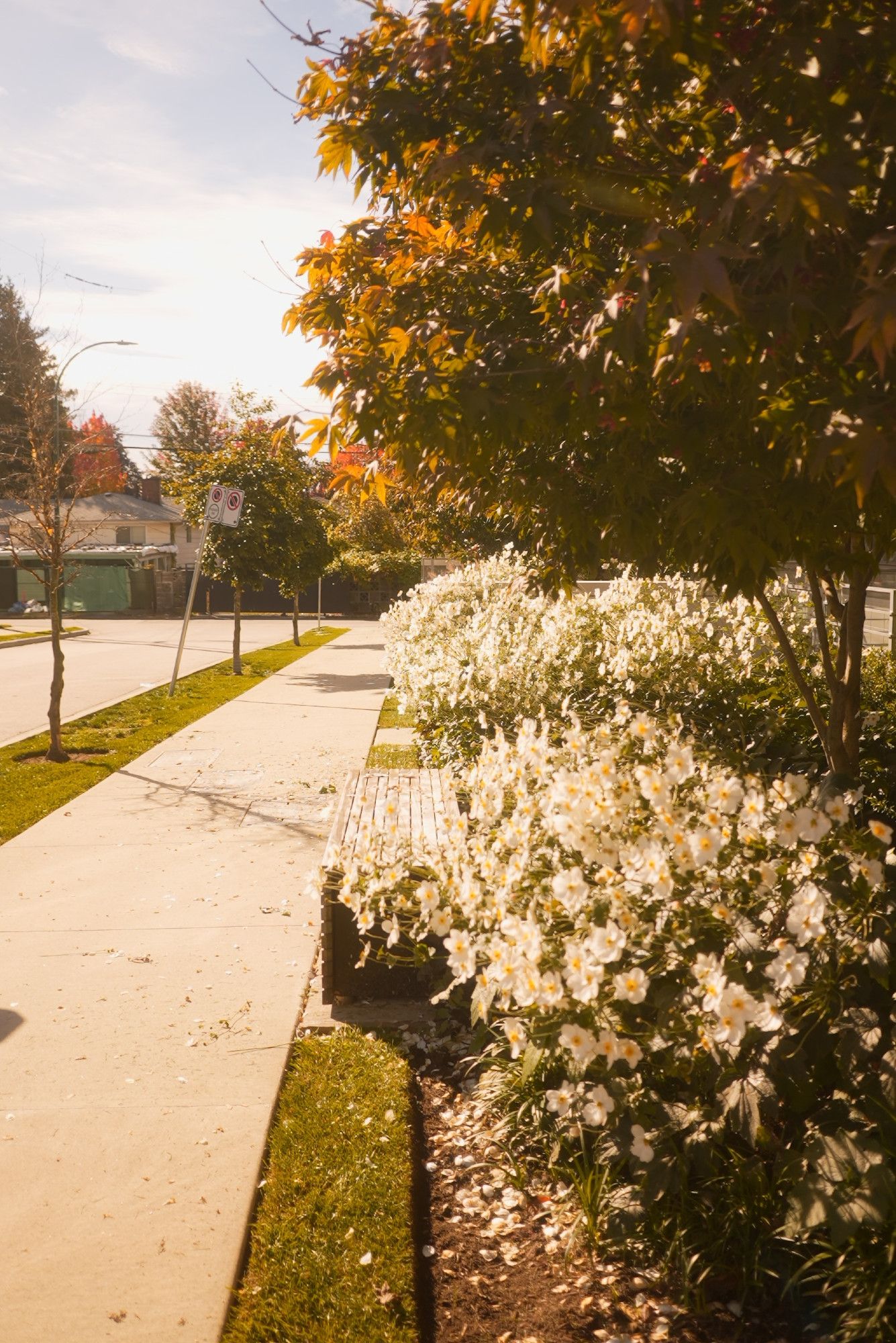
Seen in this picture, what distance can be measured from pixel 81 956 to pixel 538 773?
2484 millimetres

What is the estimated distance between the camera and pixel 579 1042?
2.60m

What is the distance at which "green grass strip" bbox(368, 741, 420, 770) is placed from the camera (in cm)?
911

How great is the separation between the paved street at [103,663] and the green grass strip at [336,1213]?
8.34m

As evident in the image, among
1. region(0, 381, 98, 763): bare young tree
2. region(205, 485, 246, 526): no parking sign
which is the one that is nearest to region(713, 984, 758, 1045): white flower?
region(0, 381, 98, 763): bare young tree

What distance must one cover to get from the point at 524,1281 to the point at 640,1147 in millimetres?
479

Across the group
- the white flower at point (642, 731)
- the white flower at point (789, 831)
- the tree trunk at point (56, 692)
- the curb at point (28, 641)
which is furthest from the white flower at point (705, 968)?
the curb at point (28, 641)

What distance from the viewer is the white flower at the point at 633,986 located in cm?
258

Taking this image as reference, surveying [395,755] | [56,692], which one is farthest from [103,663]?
[395,755]

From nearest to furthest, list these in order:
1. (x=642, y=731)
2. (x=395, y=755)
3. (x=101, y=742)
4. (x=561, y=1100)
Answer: (x=561, y=1100) → (x=642, y=731) → (x=395, y=755) → (x=101, y=742)

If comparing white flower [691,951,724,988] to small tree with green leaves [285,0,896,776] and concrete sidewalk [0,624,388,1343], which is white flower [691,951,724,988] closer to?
small tree with green leaves [285,0,896,776]

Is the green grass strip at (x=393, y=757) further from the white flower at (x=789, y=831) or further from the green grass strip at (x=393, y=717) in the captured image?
the white flower at (x=789, y=831)

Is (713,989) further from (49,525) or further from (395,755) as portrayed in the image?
(49,525)

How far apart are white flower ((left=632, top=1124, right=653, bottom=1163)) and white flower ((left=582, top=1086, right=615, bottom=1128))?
0.08m

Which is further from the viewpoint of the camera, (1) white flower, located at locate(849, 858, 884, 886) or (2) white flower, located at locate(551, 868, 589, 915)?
(2) white flower, located at locate(551, 868, 589, 915)
